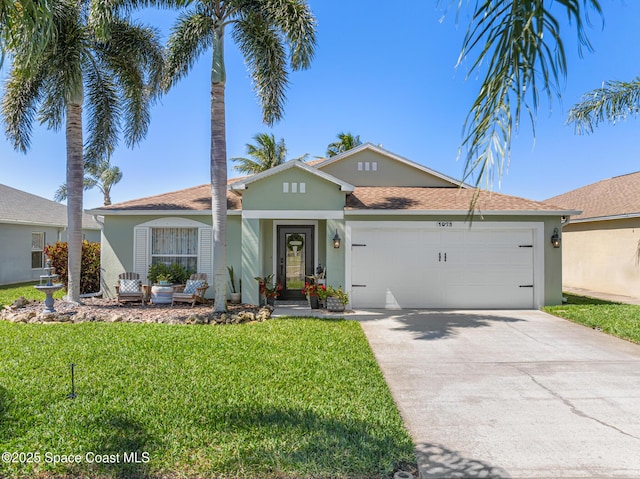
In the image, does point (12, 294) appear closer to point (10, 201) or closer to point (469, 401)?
point (10, 201)

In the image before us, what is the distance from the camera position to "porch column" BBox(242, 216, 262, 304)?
11141mm

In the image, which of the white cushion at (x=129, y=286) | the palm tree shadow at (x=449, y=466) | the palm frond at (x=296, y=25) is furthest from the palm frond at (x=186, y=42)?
the palm tree shadow at (x=449, y=466)

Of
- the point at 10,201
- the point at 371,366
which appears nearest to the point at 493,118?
the point at 371,366

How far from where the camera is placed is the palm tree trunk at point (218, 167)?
9875 millimetres

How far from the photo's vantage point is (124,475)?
126 inches

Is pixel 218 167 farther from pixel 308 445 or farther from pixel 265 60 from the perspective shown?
pixel 308 445

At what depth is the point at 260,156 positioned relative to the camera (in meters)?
29.5

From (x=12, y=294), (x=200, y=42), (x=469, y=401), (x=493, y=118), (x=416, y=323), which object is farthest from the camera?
(x=12, y=294)

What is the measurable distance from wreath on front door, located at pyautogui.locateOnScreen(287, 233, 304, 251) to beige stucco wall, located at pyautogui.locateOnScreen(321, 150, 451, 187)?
3.52 m

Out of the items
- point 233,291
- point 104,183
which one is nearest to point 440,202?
point 233,291

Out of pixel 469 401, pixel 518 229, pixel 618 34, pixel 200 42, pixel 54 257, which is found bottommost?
pixel 469 401

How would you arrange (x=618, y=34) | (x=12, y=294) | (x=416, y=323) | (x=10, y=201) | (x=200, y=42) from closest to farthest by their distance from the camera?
(x=618, y=34)
(x=416, y=323)
(x=200, y=42)
(x=12, y=294)
(x=10, y=201)

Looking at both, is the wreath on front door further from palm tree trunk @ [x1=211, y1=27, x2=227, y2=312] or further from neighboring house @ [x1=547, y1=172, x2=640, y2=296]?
neighboring house @ [x1=547, y1=172, x2=640, y2=296]

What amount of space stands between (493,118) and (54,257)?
16.1 meters
